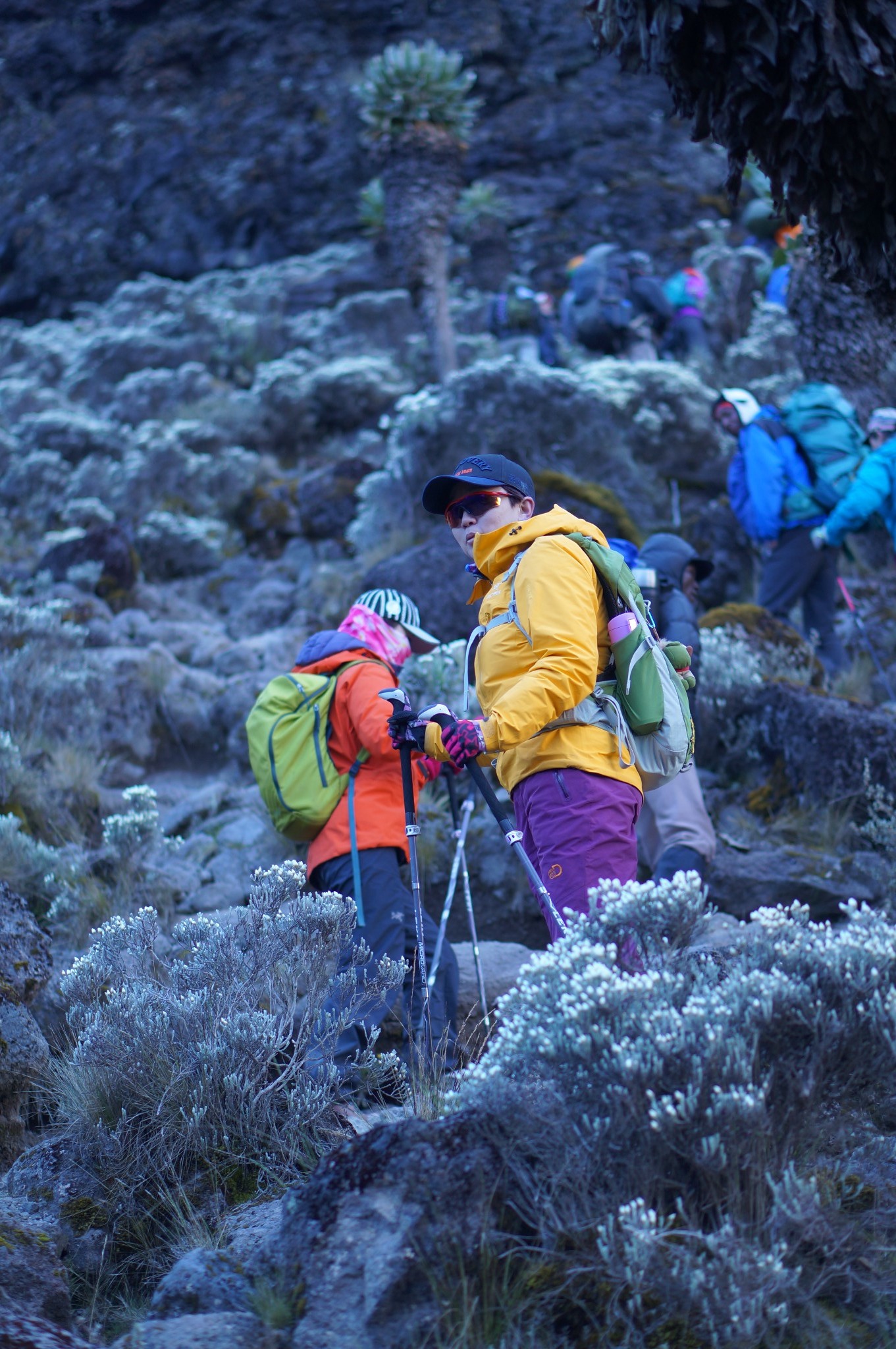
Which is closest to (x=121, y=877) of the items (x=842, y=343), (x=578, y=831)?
(x=578, y=831)

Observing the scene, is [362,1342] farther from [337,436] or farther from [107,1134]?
[337,436]

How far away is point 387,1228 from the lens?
243 cm

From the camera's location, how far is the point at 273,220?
22.5 m

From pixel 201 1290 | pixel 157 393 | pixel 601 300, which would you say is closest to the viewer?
pixel 201 1290

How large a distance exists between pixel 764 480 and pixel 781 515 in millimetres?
273

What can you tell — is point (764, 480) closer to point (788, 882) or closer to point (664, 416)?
point (788, 882)

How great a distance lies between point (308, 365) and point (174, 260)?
8.92 m

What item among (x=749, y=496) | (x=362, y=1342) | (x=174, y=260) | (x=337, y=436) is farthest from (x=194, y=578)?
(x=174, y=260)

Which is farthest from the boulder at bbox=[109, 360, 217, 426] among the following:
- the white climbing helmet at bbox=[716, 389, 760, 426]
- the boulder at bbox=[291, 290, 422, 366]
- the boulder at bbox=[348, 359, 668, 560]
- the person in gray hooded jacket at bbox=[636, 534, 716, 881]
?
the person in gray hooded jacket at bbox=[636, 534, 716, 881]

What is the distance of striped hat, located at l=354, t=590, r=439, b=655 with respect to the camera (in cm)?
483

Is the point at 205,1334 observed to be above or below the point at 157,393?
above

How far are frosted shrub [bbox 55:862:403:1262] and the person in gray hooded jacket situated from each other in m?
1.50

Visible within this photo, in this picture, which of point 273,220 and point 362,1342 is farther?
point 273,220

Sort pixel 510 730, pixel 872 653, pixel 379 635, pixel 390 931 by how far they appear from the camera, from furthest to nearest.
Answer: pixel 872 653, pixel 379 635, pixel 390 931, pixel 510 730
